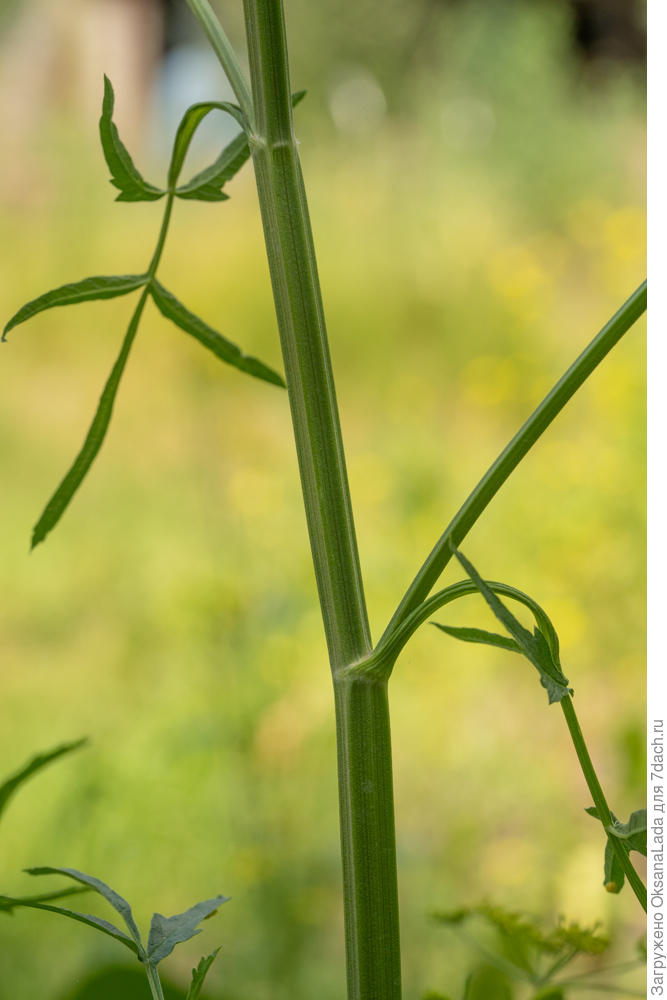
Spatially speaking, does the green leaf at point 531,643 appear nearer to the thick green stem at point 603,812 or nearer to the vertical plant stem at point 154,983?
the thick green stem at point 603,812

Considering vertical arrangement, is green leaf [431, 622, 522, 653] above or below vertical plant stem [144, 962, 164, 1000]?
above

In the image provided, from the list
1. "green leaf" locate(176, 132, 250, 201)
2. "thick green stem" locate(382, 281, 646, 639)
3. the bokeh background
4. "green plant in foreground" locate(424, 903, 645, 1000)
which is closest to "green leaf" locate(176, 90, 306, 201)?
"green leaf" locate(176, 132, 250, 201)

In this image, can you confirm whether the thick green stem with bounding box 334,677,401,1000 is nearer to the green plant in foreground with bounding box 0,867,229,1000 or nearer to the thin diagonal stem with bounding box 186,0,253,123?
the green plant in foreground with bounding box 0,867,229,1000

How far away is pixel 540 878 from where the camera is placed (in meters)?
1.19

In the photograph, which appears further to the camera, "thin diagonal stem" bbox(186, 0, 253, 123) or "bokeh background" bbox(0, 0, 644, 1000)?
"bokeh background" bbox(0, 0, 644, 1000)

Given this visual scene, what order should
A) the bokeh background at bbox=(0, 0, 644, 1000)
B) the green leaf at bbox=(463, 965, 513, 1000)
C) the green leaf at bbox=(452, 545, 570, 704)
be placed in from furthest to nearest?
the bokeh background at bbox=(0, 0, 644, 1000), the green leaf at bbox=(463, 965, 513, 1000), the green leaf at bbox=(452, 545, 570, 704)

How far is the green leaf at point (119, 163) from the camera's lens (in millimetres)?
247

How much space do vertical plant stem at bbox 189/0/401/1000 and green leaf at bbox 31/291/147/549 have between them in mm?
56

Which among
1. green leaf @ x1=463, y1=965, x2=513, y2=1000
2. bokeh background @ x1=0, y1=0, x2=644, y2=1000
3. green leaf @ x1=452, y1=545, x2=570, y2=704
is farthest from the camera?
bokeh background @ x1=0, y1=0, x2=644, y2=1000

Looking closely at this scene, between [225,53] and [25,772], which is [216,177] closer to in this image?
[225,53]

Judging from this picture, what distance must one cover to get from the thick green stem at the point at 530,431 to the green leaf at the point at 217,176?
11 centimetres

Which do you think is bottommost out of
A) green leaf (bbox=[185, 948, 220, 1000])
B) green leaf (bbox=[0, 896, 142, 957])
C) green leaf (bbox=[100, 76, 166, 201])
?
green leaf (bbox=[185, 948, 220, 1000])

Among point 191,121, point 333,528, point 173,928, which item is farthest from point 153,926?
point 191,121

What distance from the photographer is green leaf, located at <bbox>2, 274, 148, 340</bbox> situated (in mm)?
269
